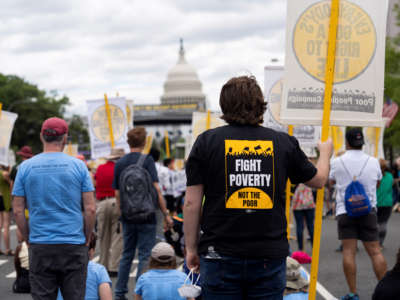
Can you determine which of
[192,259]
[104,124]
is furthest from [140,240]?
[104,124]

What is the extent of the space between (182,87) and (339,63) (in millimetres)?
174215

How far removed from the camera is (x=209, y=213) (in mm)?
2994

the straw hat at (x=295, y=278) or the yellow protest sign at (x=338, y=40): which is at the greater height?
the yellow protest sign at (x=338, y=40)

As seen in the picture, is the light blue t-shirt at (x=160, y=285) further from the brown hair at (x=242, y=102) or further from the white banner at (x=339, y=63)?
the brown hair at (x=242, y=102)

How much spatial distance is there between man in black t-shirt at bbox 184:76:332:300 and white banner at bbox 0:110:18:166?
7.90 meters

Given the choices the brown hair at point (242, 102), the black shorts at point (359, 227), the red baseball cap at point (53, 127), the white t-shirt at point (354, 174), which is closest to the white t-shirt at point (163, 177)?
the white t-shirt at point (354, 174)

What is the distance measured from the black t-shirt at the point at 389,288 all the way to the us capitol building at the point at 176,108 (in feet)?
327

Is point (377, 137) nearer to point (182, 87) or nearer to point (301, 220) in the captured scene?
point (301, 220)

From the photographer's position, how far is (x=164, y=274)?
15.4ft

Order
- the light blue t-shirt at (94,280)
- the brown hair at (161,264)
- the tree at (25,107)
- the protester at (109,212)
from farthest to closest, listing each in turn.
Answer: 1. the tree at (25,107)
2. the protester at (109,212)
3. the brown hair at (161,264)
4. the light blue t-shirt at (94,280)

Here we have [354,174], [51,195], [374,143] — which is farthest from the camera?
[374,143]

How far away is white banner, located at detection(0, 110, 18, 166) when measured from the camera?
1035cm

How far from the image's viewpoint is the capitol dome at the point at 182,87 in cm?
17362

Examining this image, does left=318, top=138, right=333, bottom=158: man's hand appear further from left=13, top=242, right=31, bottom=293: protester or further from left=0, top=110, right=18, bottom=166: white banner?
left=0, top=110, right=18, bottom=166: white banner
